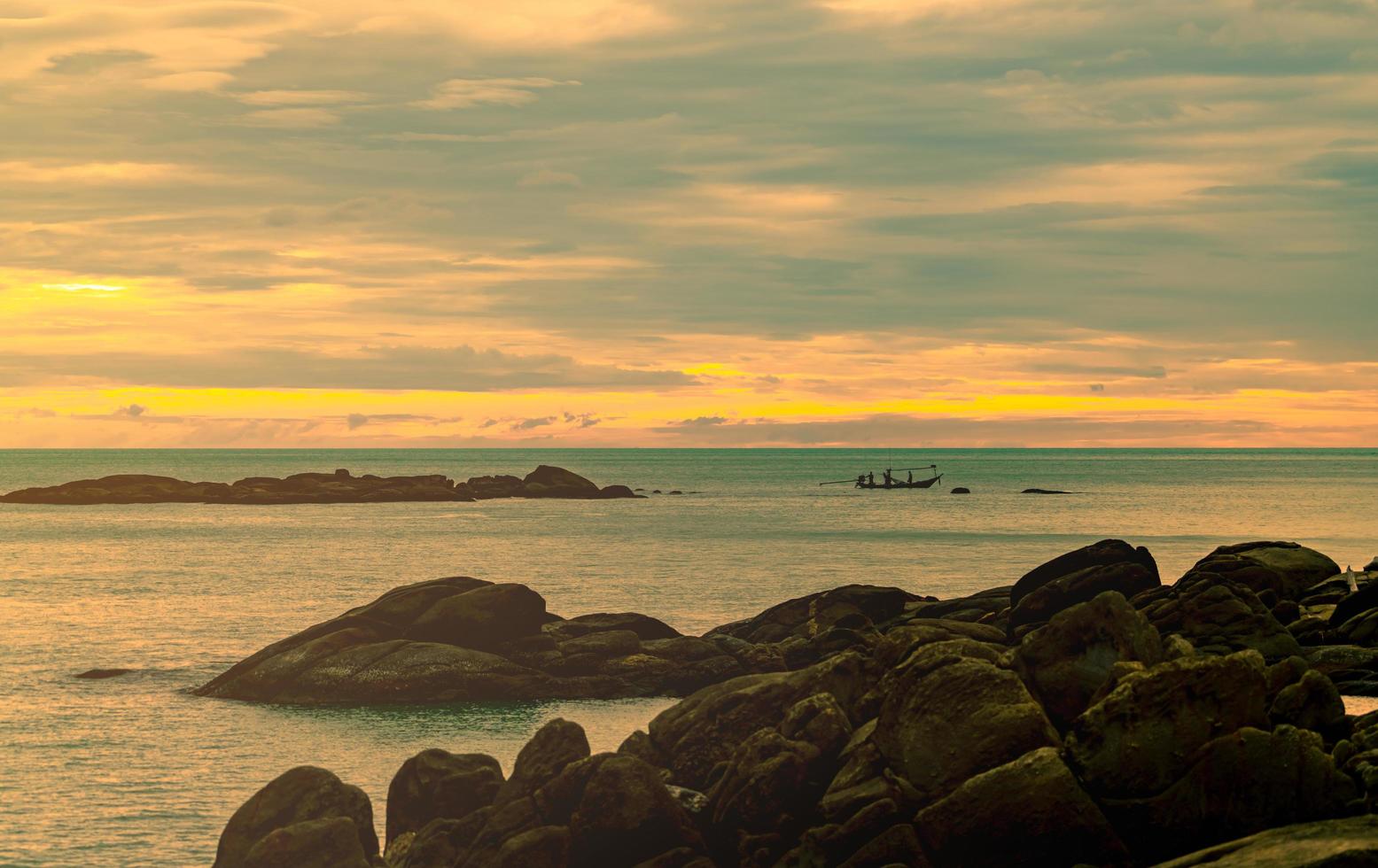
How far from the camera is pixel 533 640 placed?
122 ft

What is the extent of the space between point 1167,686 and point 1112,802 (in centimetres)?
165

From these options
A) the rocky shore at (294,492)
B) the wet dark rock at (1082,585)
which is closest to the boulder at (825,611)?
the wet dark rock at (1082,585)

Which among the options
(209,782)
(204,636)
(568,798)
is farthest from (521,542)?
(568,798)

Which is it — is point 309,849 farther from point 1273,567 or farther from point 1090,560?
point 1273,567

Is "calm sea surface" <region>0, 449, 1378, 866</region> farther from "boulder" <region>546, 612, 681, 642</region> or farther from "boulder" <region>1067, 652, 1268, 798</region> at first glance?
"boulder" <region>1067, 652, 1268, 798</region>

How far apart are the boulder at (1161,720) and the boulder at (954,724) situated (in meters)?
0.64

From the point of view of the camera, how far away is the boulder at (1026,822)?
1538 centimetres

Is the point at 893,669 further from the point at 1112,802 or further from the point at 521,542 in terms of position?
the point at 521,542

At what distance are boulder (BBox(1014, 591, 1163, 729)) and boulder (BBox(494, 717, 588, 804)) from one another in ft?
21.6

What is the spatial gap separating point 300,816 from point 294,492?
460 feet

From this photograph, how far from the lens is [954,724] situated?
17016mm

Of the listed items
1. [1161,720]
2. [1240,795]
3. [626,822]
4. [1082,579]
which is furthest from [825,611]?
[1240,795]

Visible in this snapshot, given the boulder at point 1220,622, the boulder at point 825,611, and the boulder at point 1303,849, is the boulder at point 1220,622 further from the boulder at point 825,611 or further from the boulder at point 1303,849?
the boulder at point 825,611

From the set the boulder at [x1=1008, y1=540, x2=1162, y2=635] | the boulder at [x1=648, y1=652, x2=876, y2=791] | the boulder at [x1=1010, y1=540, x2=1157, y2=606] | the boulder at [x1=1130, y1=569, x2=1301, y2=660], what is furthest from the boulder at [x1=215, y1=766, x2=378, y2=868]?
the boulder at [x1=1010, y1=540, x2=1157, y2=606]
